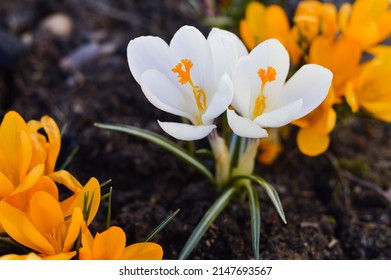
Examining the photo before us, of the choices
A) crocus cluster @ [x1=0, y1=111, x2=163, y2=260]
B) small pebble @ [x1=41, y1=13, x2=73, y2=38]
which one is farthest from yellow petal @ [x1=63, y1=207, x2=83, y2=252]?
small pebble @ [x1=41, y1=13, x2=73, y2=38]

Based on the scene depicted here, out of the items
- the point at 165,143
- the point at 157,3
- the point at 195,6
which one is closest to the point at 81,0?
the point at 157,3

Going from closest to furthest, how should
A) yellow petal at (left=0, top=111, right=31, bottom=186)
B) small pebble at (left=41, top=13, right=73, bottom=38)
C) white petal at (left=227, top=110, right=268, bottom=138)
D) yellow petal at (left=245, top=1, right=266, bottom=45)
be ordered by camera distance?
white petal at (left=227, top=110, right=268, bottom=138) < yellow petal at (left=0, top=111, right=31, bottom=186) < yellow petal at (left=245, top=1, right=266, bottom=45) < small pebble at (left=41, top=13, right=73, bottom=38)

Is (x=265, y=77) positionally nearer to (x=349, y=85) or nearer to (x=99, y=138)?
(x=349, y=85)

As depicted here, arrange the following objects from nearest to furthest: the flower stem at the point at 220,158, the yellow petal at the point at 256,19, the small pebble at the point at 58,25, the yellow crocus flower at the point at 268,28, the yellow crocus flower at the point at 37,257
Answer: the yellow crocus flower at the point at 37,257
the flower stem at the point at 220,158
the yellow crocus flower at the point at 268,28
the yellow petal at the point at 256,19
the small pebble at the point at 58,25

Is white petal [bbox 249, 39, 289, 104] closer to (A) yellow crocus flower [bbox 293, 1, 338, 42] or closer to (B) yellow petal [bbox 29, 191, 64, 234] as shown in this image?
(A) yellow crocus flower [bbox 293, 1, 338, 42]

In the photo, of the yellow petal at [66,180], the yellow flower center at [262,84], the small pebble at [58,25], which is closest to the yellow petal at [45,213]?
the yellow petal at [66,180]

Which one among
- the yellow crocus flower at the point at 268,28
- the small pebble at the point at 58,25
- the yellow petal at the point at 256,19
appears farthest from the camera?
the small pebble at the point at 58,25

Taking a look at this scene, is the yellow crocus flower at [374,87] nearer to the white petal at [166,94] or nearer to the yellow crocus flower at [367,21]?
the yellow crocus flower at [367,21]

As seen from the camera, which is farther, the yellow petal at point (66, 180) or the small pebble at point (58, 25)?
the small pebble at point (58, 25)
